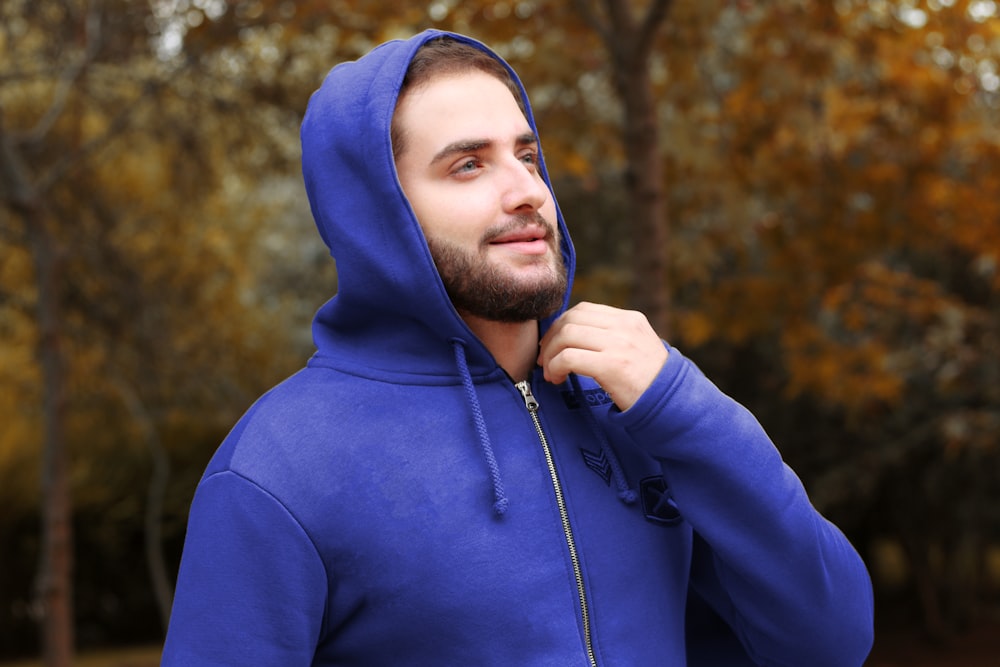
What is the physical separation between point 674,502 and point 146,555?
1029cm

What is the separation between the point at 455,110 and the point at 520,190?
0.16 meters

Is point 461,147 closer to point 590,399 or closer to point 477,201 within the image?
point 477,201

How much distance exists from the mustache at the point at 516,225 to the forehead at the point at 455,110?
0.13 metres

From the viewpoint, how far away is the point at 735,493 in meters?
1.67

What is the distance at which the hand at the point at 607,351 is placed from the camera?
5.58 ft

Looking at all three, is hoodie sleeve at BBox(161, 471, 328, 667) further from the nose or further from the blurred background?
the blurred background

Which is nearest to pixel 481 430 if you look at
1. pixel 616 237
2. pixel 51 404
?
pixel 51 404

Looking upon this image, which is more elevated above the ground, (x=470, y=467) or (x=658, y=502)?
(x=470, y=467)

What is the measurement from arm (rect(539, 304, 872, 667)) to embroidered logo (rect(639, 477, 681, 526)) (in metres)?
0.10

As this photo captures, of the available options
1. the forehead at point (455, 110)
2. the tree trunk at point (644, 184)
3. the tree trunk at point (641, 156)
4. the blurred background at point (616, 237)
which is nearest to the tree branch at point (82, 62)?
the blurred background at point (616, 237)

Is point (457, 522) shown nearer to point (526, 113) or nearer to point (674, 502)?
point (674, 502)

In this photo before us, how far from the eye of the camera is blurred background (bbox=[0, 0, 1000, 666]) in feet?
19.9

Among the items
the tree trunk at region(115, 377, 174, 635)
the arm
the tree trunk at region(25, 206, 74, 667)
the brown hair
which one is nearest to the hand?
the arm

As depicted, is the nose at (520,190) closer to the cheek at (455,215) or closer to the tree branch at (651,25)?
the cheek at (455,215)
